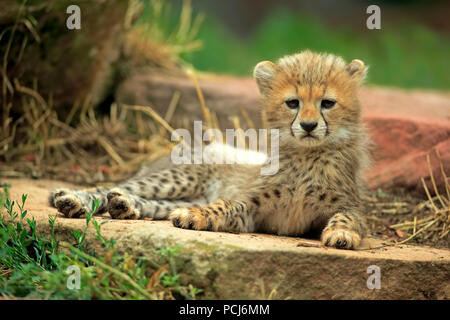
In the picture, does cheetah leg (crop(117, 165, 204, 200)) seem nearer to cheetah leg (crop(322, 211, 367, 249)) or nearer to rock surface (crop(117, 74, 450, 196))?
cheetah leg (crop(322, 211, 367, 249))

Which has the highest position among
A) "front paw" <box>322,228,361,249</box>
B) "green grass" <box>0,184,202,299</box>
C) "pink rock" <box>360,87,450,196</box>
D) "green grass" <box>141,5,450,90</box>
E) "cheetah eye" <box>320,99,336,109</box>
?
"green grass" <box>141,5,450,90</box>

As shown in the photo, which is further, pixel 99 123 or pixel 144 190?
pixel 99 123

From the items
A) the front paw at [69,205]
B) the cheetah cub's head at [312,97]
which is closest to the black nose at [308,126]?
the cheetah cub's head at [312,97]

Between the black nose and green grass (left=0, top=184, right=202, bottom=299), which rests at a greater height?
the black nose

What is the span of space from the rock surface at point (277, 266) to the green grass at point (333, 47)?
687cm

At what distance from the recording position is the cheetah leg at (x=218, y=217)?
3.54 m

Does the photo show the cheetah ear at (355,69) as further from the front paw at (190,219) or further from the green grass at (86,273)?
the green grass at (86,273)

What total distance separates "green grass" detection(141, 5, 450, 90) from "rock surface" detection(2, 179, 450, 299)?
687cm

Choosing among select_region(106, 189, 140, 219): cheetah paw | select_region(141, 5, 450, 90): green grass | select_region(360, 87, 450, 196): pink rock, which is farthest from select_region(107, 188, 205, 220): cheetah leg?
select_region(141, 5, 450, 90): green grass

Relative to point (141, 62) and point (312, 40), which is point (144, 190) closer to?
point (141, 62)

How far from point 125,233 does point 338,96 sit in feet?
5.50

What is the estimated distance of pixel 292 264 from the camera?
3.05 metres

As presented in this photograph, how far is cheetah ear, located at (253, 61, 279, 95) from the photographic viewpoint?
4.11m

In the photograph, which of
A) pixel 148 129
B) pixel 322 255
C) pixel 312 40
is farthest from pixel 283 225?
pixel 312 40
